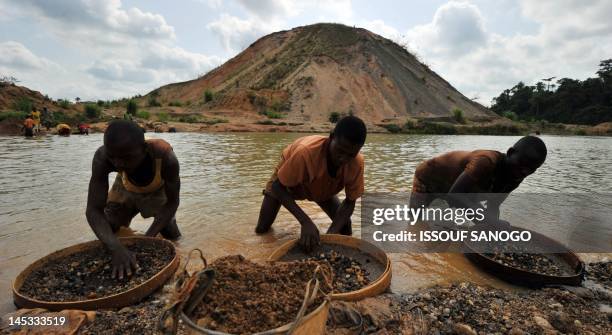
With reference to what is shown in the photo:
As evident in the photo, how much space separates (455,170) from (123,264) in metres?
2.98

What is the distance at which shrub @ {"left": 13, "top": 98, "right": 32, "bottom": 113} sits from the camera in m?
21.1

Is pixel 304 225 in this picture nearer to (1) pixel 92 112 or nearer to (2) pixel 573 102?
(1) pixel 92 112


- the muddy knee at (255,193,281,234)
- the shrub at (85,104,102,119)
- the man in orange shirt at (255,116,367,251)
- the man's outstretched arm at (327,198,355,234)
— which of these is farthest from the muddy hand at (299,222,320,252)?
the shrub at (85,104,102,119)

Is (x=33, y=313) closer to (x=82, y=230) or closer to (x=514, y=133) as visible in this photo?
(x=82, y=230)

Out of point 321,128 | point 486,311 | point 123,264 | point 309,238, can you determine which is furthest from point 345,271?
point 321,128

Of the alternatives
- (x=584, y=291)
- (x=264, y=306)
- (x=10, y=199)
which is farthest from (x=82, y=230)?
(x=584, y=291)

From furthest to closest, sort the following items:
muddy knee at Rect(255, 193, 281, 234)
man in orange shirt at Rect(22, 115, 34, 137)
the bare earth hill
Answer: the bare earth hill → man in orange shirt at Rect(22, 115, 34, 137) → muddy knee at Rect(255, 193, 281, 234)

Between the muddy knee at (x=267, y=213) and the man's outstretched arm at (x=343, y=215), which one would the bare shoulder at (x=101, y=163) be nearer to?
the muddy knee at (x=267, y=213)

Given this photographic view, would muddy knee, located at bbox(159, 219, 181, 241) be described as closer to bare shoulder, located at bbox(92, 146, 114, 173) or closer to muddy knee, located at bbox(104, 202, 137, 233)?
muddy knee, located at bbox(104, 202, 137, 233)

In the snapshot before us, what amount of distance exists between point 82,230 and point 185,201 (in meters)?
1.30

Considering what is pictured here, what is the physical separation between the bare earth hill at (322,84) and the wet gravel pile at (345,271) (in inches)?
961

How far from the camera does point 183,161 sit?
8.00 meters

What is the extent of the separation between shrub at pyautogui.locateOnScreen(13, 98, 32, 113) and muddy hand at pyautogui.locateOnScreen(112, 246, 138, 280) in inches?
934

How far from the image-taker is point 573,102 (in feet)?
156
